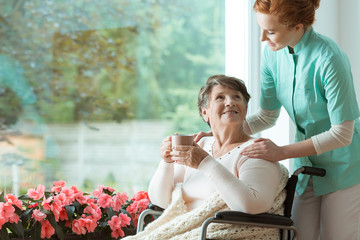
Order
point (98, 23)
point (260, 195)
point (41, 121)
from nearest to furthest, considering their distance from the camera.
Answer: point (260, 195) < point (41, 121) < point (98, 23)

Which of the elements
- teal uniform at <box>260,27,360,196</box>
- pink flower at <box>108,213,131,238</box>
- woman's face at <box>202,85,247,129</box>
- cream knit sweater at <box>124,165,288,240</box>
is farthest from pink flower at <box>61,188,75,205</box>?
teal uniform at <box>260,27,360,196</box>

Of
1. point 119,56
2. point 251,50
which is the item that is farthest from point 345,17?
point 119,56

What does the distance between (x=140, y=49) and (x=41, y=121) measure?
759 millimetres

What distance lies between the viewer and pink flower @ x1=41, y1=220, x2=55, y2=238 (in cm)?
246

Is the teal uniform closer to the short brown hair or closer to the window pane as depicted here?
the short brown hair

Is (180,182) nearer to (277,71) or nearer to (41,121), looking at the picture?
(277,71)

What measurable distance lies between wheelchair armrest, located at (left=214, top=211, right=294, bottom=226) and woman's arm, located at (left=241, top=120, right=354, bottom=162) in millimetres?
253

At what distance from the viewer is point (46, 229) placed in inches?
97.7

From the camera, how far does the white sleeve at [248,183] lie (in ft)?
6.48

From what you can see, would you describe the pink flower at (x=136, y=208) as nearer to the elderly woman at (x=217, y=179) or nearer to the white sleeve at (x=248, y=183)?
the elderly woman at (x=217, y=179)

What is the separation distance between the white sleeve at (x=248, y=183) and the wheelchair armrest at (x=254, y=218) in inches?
1.8

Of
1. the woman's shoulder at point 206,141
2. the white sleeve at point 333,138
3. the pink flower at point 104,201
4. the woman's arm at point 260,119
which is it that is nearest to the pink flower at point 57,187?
the pink flower at point 104,201

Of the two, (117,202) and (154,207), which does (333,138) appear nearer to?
(154,207)

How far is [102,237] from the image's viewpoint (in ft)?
8.79
